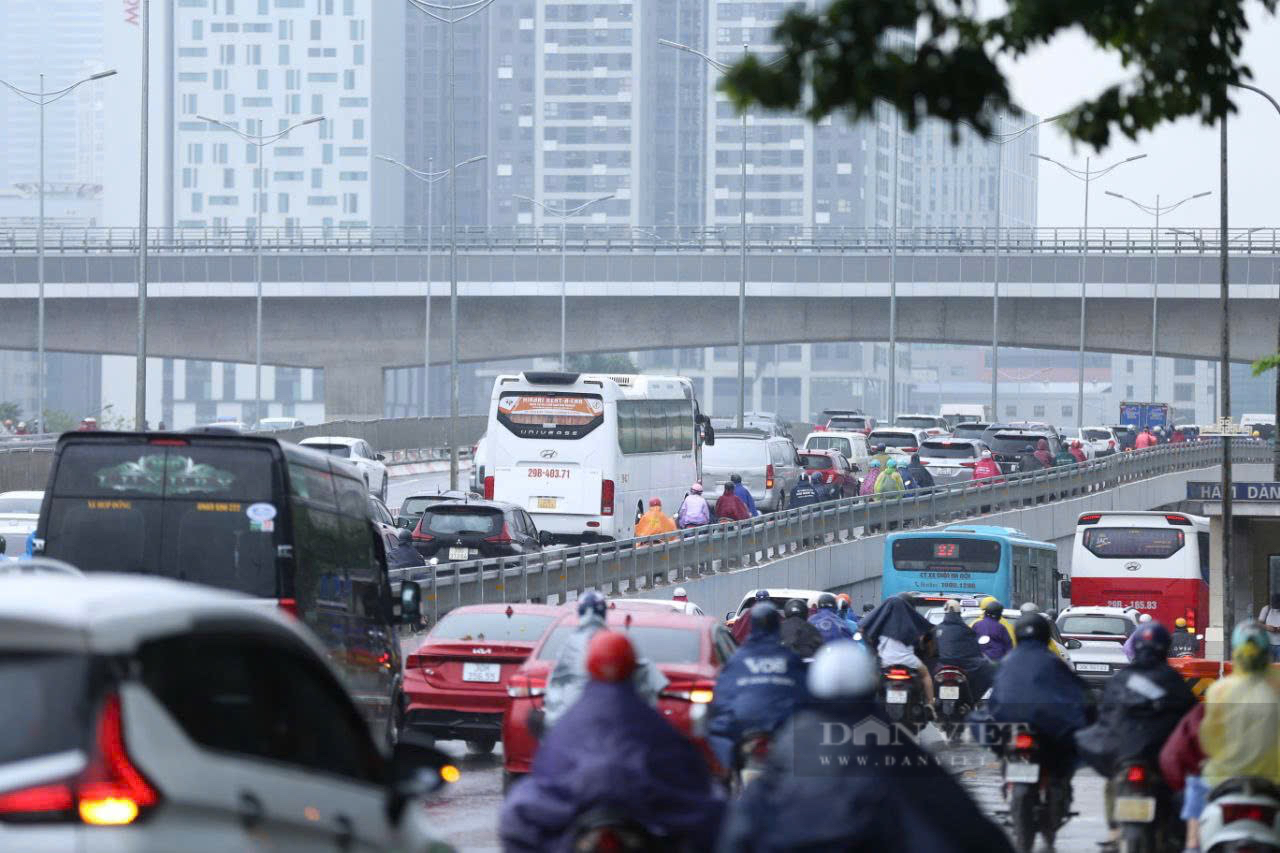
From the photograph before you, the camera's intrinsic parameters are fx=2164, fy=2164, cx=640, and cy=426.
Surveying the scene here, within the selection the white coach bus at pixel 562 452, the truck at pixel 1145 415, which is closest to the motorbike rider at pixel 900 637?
the white coach bus at pixel 562 452

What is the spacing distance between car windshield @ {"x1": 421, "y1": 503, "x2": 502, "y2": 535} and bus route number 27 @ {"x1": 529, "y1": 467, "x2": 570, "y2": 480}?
24.4ft

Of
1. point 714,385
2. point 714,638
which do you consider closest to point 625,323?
point 714,638

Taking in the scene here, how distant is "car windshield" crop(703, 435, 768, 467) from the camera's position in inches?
1935

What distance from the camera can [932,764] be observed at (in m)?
7.02

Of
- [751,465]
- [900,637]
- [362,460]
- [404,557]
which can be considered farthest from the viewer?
[362,460]

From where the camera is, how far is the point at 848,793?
5852mm

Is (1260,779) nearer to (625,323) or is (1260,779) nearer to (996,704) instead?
(996,704)

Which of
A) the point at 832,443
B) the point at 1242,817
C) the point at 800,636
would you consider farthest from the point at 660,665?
the point at 832,443

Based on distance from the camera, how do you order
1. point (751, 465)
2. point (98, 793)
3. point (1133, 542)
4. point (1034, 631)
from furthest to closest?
point (751, 465) → point (1133, 542) → point (1034, 631) → point (98, 793)

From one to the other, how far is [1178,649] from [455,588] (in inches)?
529

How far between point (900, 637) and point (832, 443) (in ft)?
130

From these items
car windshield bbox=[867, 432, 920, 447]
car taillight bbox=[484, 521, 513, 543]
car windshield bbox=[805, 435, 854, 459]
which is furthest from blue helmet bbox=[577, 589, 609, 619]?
car windshield bbox=[867, 432, 920, 447]

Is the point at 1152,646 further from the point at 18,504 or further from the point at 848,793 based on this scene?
the point at 18,504

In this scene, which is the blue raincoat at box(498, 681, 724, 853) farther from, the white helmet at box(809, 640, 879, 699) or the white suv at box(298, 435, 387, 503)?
the white suv at box(298, 435, 387, 503)
